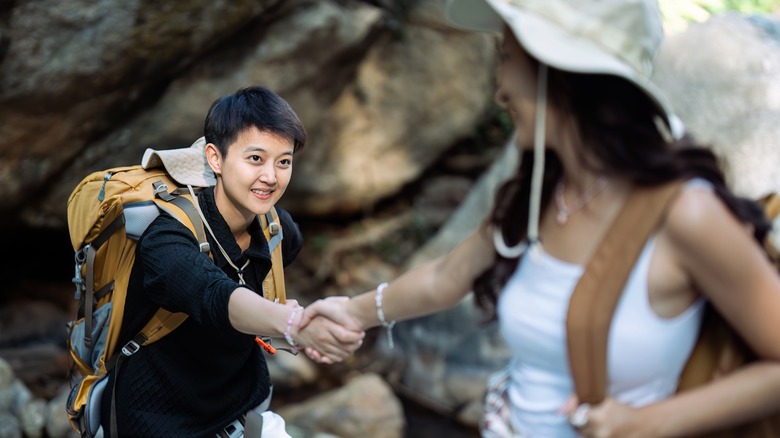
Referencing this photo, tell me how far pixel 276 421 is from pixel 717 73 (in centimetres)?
444

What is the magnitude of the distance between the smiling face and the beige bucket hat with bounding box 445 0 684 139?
1.00 metres

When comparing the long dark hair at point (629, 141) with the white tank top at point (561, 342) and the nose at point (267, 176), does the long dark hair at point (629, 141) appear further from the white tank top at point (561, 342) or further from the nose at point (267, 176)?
the nose at point (267, 176)

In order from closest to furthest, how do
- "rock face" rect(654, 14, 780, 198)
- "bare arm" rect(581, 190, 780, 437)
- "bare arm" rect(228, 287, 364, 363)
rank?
"bare arm" rect(581, 190, 780, 437) < "bare arm" rect(228, 287, 364, 363) < "rock face" rect(654, 14, 780, 198)

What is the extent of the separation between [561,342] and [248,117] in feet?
4.13

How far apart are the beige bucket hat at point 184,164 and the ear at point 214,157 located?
0.17 ft

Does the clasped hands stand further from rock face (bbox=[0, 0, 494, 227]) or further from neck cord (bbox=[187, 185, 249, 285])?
rock face (bbox=[0, 0, 494, 227])

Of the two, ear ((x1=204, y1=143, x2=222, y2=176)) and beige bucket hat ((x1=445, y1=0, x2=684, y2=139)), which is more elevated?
beige bucket hat ((x1=445, y1=0, x2=684, y2=139))

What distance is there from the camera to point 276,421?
2629mm

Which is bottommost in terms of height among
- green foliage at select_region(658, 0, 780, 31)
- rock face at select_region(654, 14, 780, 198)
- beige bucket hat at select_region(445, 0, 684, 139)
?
green foliage at select_region(658, 0, 780, 31)

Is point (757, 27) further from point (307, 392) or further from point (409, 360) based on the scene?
point (307, 392)

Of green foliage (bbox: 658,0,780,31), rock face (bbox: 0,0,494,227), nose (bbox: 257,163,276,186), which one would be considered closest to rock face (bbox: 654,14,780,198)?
green foliage (bbox: 658,0,780,31)

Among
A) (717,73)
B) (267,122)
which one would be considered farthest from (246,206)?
(717,73)

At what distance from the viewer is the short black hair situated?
2.51m

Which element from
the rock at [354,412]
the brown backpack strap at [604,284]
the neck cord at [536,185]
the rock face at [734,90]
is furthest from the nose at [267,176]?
the rock face at [734,90]
